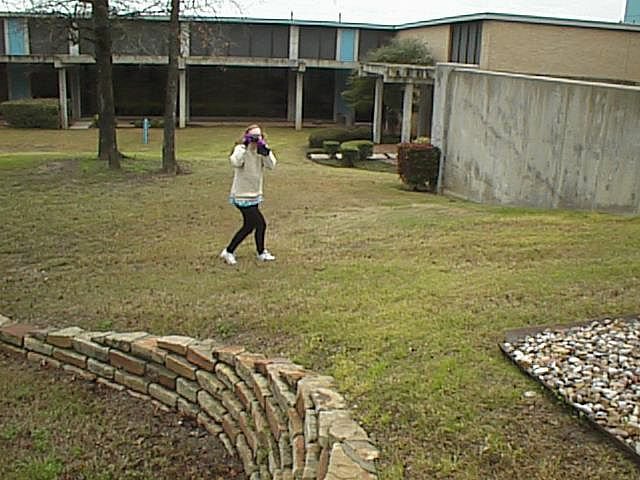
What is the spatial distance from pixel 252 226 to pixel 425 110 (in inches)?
907

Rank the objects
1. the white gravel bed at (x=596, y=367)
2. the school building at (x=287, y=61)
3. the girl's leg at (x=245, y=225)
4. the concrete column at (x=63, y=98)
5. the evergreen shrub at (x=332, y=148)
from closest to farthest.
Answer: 1. the white gravel bed at (x=596, y=367)
2. the girl's leg at (x=245, y=225)
3. the evergreen shrub at (x=332, y=148)
4. the school building at (x=287, y=61)
5. the concrete column at (x=63, y=98)

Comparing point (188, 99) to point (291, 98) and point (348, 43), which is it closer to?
point (291, 98)

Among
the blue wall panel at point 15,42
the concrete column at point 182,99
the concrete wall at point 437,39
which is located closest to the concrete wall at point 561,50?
the concrete wall at point 437,39

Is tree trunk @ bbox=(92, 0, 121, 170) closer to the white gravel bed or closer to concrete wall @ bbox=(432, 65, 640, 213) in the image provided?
concrete wall @ bbox=(432, 65, 640, 213)

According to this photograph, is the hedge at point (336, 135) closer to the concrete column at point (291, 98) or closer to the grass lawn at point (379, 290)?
the concrete column at point (291, 98)

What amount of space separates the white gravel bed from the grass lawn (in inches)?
4.5

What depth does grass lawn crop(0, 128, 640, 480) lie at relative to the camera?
3602 mm

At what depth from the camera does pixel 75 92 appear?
1368 inches

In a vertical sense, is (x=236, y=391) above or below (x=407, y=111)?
below

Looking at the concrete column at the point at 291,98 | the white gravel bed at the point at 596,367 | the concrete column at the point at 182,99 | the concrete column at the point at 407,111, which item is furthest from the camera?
the concrete column at the point at 291,98

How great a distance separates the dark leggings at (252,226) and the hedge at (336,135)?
20.0 m

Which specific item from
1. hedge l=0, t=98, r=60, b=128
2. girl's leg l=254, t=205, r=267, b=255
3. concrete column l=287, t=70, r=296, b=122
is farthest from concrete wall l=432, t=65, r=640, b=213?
concrete column l=287, t=70, r=296, b=122

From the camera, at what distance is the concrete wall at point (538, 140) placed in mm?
9852

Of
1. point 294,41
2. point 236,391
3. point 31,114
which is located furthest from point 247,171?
point 294,41
